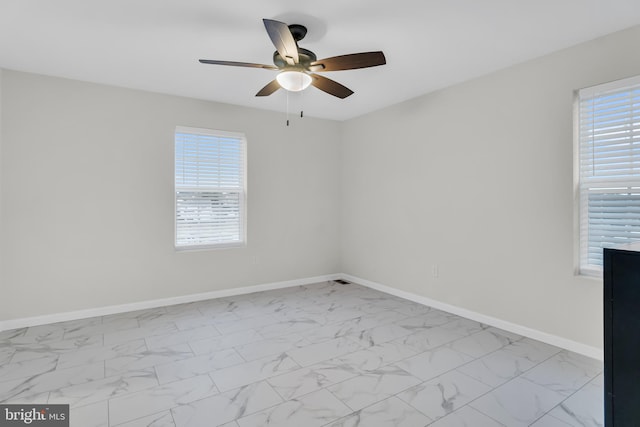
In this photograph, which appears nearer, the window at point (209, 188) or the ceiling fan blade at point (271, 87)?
the ceiling fan blade at point (271, 87)

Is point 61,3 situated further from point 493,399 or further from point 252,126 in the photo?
point 493,399

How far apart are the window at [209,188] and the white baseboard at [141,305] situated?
615 mm

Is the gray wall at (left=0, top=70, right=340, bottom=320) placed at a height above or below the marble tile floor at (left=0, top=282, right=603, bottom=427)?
above

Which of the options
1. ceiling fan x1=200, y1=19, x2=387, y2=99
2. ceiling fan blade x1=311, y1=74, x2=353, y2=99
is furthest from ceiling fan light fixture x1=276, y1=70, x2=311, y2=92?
ceiling fan blade x1=311, y1=74, x2=353, y2=99

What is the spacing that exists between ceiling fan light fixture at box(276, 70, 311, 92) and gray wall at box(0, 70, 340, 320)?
194 centimetres

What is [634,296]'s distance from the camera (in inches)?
57.9

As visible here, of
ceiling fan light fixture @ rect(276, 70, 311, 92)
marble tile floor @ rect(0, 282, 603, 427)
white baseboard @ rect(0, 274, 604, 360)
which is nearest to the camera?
marble tile floor @ rect(0, 282, 603, 427)

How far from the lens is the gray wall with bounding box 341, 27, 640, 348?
2.79 m

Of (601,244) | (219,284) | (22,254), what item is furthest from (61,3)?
(601,244)

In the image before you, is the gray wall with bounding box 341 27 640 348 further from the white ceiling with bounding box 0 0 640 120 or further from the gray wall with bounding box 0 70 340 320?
the gray wall with bounding box 0 70 340 320

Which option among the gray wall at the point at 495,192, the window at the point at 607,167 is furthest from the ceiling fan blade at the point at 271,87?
the window at the point at 607,167

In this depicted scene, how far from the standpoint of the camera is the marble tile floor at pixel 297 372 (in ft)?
6.45

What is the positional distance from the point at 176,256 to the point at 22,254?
1.40 m

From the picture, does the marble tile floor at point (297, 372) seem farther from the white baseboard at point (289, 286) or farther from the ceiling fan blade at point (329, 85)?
the ceiling fan blade at point (329, 85)
